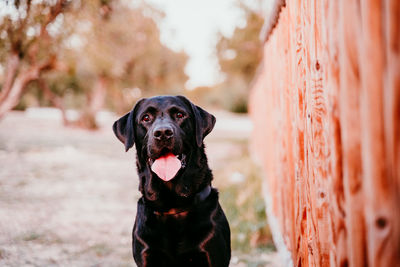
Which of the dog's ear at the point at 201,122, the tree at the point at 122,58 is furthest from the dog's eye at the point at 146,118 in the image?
the tree at the point at 122,58

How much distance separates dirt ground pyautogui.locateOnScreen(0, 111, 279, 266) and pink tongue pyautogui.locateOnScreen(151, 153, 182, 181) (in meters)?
1.54

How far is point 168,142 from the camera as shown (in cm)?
276

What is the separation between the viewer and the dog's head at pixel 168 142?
2773mm

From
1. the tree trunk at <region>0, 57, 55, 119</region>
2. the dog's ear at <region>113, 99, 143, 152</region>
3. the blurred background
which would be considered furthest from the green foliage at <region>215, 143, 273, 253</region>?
the tree trunk at <region>0, 57, 55, 119</region>

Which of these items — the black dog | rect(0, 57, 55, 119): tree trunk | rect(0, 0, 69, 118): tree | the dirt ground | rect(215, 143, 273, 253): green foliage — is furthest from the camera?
rect(0, 57, 55, 119): tree trunk

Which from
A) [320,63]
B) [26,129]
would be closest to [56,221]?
[320,63]

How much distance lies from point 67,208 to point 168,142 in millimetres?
3795

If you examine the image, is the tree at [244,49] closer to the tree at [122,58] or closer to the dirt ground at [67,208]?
the tree at [122,58]

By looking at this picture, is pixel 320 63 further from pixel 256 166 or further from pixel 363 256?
pixel 256 166

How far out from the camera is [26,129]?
17750mm

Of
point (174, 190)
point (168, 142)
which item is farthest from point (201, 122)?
point (174, 190)

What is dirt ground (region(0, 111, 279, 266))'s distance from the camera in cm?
389

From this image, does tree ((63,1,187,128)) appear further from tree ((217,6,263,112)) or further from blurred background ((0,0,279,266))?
tree ((217,6,263,112))

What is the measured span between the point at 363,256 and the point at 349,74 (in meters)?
0.71
